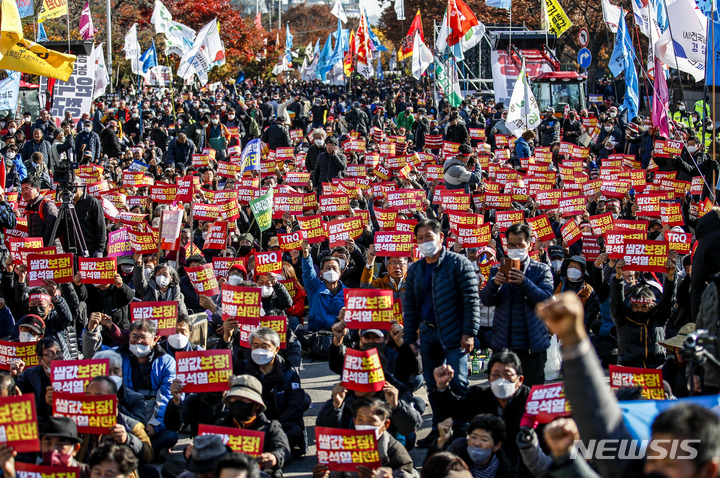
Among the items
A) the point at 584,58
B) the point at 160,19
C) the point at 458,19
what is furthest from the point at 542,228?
the point at 584,58

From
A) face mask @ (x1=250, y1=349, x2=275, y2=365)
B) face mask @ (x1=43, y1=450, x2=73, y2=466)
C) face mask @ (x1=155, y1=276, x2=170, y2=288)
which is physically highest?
face mask @ (x1=155, y1=276, x2=170, y2=288)

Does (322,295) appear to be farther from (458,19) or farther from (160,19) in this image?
(160,19)

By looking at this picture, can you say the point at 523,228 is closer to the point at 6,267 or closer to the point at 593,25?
the point at 6,267

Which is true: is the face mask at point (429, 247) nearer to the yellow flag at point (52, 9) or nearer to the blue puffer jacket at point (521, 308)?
the blue puffer jacket at point (521, 308)

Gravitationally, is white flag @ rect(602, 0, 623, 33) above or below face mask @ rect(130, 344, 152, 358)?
above

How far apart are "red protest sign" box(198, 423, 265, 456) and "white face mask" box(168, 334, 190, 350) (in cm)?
230

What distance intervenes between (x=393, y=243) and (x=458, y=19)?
1490cm

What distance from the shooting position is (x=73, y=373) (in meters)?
6.22

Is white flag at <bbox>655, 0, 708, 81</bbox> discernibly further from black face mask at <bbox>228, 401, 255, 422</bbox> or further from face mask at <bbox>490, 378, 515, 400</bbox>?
black face mask at <bbox>228, 401, 255, 422</bbox>

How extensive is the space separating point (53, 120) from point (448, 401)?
1636 cm

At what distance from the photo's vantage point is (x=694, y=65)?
13.7 m

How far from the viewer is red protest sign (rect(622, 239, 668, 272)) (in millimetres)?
8266

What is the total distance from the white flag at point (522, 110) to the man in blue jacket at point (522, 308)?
1110 centimetres

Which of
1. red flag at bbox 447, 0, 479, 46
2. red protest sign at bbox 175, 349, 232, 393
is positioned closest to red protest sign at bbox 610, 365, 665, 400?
red protest sign at bbox 175, 349, 232, 393
